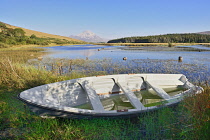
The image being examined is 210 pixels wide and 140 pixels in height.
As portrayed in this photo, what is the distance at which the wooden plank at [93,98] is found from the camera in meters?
4.64

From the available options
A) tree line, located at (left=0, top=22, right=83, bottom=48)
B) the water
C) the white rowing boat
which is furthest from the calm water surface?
tree line, located at (left=0, top=22, right=83, bottom=48)

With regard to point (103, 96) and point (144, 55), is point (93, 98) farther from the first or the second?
point (144, 55)

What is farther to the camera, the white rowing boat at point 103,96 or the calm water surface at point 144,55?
the calm water surface at point 144,55

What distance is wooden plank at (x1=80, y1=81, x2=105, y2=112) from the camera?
15.2ft

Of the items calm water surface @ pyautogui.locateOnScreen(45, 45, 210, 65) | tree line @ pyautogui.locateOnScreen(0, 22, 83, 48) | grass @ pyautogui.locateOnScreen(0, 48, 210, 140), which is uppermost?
tree line @ pyautogui.locateOnScreen(0, 22, 83, 48)

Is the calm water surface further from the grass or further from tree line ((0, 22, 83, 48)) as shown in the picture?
tree line ((0, 22, 83, 48))

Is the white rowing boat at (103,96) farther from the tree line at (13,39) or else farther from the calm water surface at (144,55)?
the tree line at (13,39)

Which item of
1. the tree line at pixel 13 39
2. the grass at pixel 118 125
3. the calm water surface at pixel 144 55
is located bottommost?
the grass at pixel 118 125

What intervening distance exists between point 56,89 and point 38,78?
351 cm

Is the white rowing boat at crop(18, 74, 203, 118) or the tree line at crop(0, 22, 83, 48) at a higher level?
the tree line at crop(0, 22, 83, 48)

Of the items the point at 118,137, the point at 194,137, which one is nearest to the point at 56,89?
the point at 118,137

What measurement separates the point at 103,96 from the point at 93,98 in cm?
166

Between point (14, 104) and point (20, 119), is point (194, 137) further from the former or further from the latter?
point (14, 104)

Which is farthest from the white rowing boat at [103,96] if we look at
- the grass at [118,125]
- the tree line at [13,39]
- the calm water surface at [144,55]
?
the tree line at [13,39]
